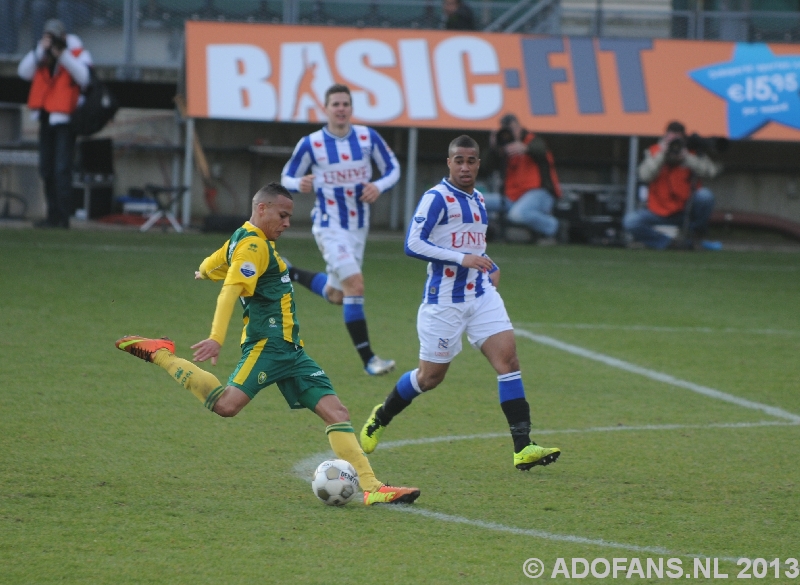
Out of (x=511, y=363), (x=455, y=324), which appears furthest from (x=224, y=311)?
(x=511, y=363)

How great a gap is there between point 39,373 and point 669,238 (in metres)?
12.0

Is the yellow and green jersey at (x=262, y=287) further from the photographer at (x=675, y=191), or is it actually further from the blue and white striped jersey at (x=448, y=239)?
the photographer at (x=675, y=191)

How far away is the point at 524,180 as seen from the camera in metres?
17.6

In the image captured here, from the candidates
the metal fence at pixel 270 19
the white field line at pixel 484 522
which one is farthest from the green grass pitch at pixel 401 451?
the metal fence at pixel 270 19

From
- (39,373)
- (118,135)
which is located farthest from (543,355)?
(118,135)

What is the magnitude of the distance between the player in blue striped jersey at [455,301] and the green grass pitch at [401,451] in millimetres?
355

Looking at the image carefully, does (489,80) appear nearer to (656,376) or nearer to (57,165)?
(57,165)

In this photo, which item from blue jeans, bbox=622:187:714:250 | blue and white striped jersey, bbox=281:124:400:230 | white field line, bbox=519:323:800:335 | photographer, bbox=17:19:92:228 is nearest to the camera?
blue and white striped jersey, bbox=281:124:400:230

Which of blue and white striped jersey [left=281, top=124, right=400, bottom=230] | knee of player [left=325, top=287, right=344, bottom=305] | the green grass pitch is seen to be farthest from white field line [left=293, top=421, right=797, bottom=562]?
blue and white striped jersey [left=281, top=124, right=400, bottom=230]

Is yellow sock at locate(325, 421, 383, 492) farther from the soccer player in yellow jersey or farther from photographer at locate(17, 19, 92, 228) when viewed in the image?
photographer at locate(17, 19, 92, 228)

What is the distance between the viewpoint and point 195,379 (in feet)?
18.2

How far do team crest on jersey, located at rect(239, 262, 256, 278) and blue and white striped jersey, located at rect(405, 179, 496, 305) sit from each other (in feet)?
4.39

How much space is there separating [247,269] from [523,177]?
41.3 ft

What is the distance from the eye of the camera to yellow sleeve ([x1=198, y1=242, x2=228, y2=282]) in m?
5.62
